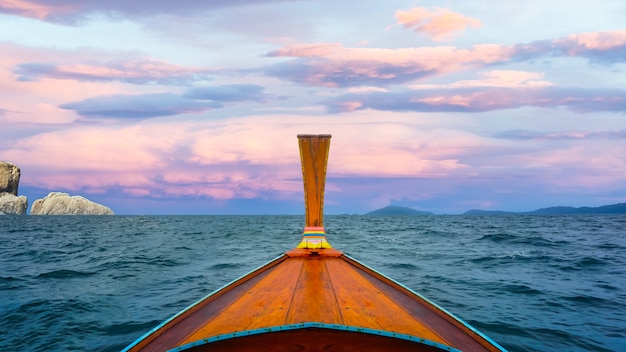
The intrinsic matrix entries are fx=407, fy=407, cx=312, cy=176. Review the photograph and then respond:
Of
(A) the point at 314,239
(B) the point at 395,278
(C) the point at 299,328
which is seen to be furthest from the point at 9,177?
(C) the point at 299,328

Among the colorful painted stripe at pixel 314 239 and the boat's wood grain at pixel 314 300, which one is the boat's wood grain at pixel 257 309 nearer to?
the boat's wood grain at pixel 314 300

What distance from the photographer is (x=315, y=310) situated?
12.5 ft

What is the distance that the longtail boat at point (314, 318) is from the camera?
3.16 metres

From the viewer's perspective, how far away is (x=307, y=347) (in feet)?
10.3

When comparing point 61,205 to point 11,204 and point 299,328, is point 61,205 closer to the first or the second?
point 11,204

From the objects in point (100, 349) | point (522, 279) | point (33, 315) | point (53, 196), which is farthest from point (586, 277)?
point (53, 196)

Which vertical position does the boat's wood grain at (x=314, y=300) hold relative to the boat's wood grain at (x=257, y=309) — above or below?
above

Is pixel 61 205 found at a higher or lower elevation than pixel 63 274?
lower

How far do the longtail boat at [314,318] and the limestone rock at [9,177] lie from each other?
176859 mm

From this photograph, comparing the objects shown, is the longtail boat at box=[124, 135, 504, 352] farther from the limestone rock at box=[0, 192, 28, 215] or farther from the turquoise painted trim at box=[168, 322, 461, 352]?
the limestone rock at box=[0, 192, 28, 215]

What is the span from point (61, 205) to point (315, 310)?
686 ft

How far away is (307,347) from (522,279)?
11.1 metres

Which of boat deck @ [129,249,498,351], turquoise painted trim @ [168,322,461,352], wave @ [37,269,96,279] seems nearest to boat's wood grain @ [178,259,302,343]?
boat deck @ [129,249,498,351]

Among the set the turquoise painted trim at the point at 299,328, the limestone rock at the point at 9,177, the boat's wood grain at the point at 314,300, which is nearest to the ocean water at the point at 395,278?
the boat's wood grain at the point at 314,300
